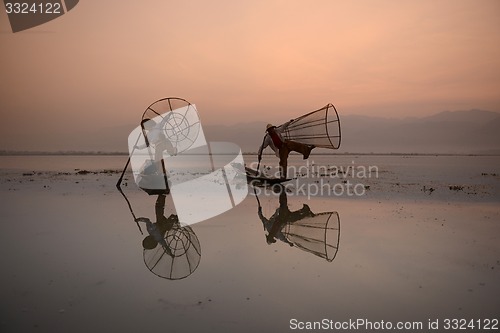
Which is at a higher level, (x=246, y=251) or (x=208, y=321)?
(x=208, y=321)

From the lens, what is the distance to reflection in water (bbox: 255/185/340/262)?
26.7ft

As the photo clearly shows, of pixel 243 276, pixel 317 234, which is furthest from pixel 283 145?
pixel 243 276

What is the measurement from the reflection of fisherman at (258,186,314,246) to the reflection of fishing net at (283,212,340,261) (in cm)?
18

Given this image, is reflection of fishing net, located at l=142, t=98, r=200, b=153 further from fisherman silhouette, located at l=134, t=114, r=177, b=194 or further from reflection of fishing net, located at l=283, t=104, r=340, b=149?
reflection of fishing net, located at l=283, t=104, r=340, b=149

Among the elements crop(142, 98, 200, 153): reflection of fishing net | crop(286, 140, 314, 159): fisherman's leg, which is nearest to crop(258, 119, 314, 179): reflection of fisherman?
crop(286, 140, 314, 159): fisherman's leg

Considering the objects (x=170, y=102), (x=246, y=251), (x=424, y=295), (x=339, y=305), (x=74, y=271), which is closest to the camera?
(x=339, y=305)

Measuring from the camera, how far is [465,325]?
4.61 metres

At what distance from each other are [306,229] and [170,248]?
13.3 ft

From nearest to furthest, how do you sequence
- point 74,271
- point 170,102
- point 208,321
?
point 208,321 < point 74,271 < point 170,102

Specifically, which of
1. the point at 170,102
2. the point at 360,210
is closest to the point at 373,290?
the point at 360,210

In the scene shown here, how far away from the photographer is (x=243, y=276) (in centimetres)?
623

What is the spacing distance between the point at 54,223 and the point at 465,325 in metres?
10.6

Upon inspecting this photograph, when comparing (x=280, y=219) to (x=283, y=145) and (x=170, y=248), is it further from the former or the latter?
(x=283, y=145)

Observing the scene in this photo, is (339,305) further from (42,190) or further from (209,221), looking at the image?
(42,190)
